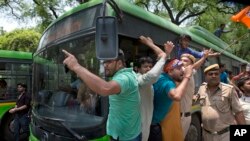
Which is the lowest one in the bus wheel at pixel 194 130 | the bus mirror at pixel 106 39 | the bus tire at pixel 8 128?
the bus tire at pixel 8 128

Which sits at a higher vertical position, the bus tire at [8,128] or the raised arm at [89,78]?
the raised arm at [89,78]

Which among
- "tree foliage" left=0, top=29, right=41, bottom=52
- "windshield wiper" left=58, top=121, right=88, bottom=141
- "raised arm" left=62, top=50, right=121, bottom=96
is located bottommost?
"windshield wiper" left=58, top=121, right=88, bottom=141

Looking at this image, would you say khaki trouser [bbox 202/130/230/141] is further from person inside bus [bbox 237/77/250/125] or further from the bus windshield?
the bus windshield

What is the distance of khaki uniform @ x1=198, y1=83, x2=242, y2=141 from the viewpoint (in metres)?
4.06

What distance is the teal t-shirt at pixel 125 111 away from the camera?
3.08 meters

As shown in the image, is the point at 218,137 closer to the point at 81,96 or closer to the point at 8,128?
the point at 81,96

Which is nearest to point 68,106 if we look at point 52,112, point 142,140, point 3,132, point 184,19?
point 52,112

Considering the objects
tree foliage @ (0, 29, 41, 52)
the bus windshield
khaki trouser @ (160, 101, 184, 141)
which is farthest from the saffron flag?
tree foliage @ (0, 29, 41, 52)

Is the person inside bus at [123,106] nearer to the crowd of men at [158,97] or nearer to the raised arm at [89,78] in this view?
the crowd of men at [158,97]

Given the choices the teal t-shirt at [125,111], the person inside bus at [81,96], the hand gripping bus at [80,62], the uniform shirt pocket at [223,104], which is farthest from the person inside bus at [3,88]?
the teal t-shirt at [125,111]

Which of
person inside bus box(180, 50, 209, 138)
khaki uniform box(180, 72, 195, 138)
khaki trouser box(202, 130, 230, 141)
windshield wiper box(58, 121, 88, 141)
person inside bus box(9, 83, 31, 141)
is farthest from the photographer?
person inside bus box(9, 83, 31, 141)

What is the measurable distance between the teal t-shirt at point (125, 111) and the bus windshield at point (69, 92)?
766 millimetres

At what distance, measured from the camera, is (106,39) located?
301 cm

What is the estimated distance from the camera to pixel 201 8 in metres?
20.2
